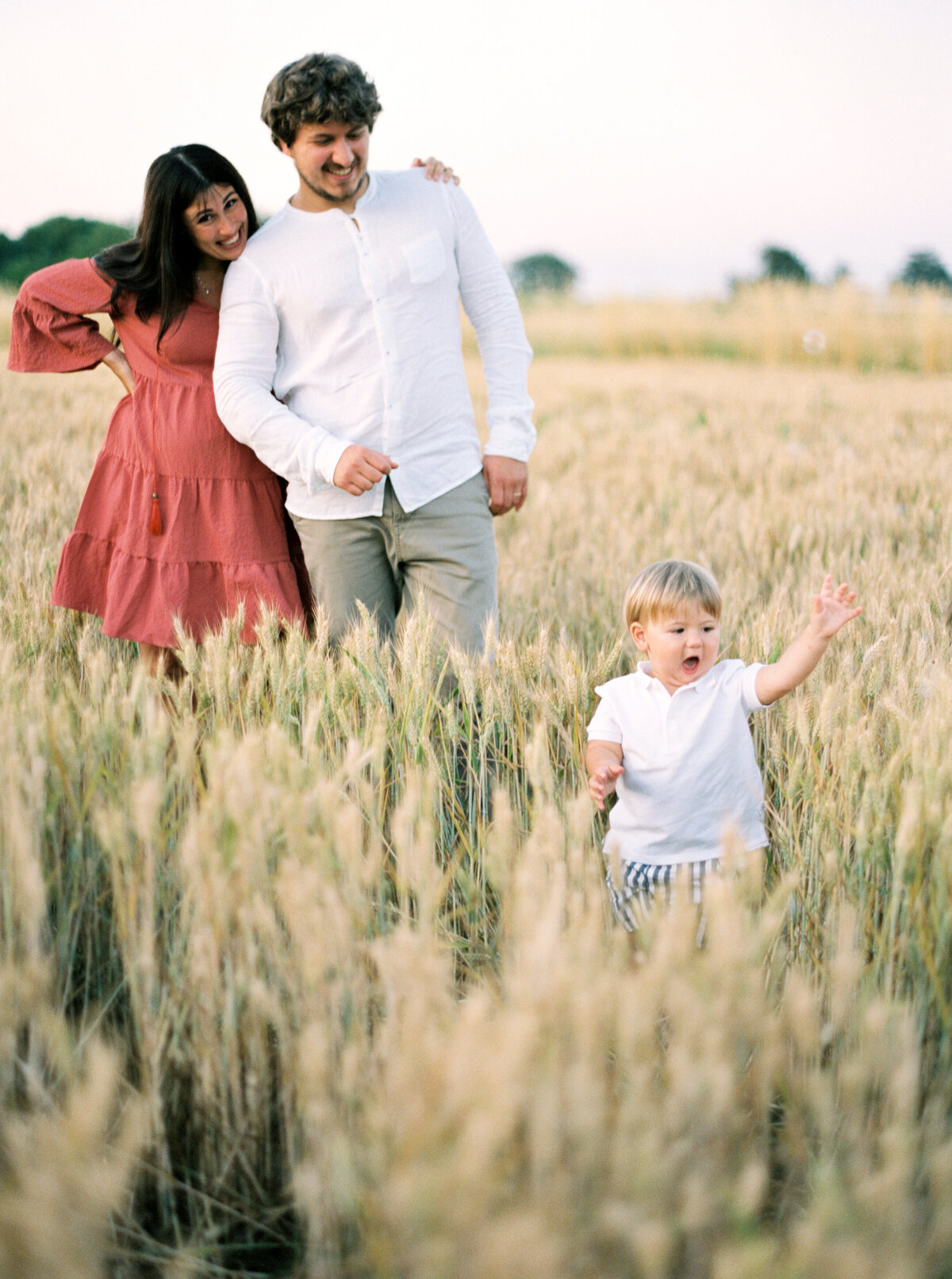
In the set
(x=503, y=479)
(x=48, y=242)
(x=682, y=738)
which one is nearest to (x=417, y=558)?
(x=503, y=479)

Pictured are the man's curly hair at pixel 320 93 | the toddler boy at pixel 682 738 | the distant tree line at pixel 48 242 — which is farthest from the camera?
the distant tree line at pixel 48 242

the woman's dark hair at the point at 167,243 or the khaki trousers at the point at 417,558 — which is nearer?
the woman's dark hair at the point at 167,243

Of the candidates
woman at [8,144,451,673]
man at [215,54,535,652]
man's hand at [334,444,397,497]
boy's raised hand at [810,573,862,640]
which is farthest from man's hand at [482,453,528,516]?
boy's raised hand at [810,573,862,640]

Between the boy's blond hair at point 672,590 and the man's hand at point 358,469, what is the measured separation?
2.24 feet

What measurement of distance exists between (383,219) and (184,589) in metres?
1.06

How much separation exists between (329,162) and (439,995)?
2.03m

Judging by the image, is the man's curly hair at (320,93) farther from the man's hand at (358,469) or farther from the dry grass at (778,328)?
the dry grass at (778,328)

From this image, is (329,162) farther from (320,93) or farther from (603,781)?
(603,781)

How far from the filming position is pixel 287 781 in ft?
4.42

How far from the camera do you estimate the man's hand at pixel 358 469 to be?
2.23m

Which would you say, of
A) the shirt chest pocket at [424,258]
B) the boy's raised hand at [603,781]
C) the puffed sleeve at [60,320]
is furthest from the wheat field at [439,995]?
the shirt chest pocket at [424,258]

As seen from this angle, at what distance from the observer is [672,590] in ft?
6.10

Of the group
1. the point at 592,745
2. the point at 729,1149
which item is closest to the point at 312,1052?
the point at 729,1149

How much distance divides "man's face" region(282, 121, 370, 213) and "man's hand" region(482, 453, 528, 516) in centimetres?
72
